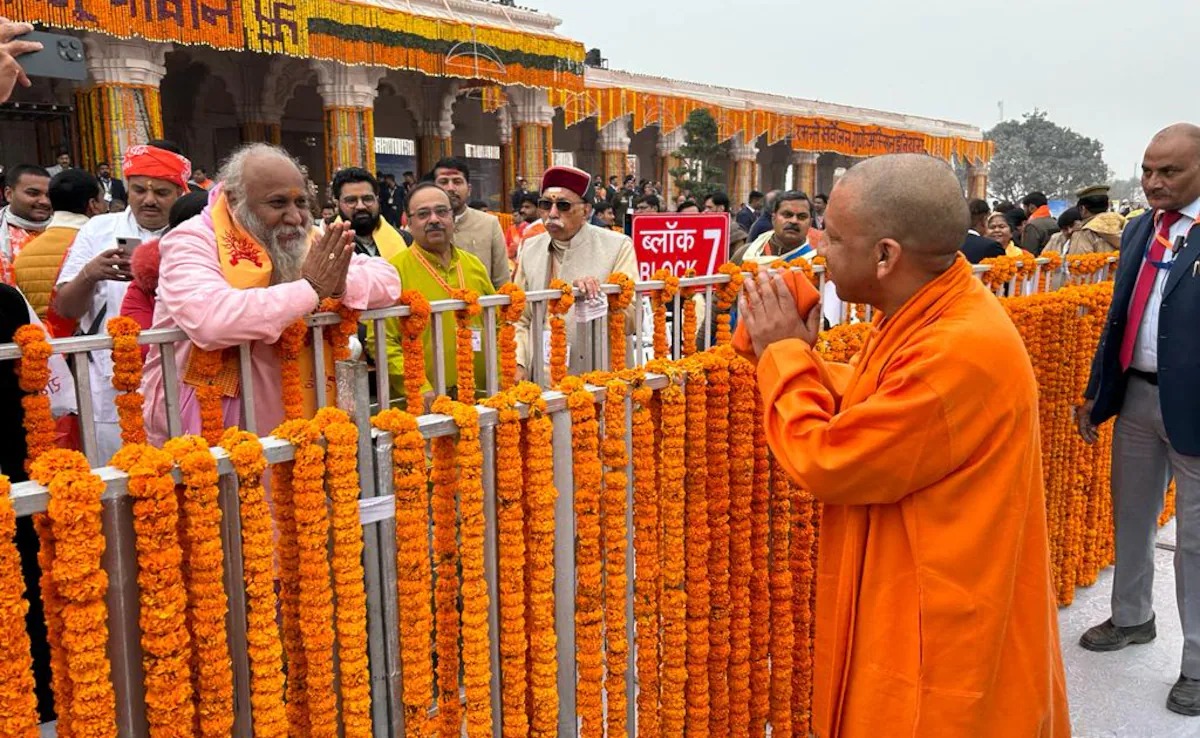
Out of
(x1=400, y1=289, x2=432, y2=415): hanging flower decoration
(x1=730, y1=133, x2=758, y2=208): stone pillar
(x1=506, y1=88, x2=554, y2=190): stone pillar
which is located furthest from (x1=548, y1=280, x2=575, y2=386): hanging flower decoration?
(x1=730, y1=133, x2=758, y2=208): stone pillar

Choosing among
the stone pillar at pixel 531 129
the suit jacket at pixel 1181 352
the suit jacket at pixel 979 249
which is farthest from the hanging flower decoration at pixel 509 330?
the stone pillar at pixel 531 129

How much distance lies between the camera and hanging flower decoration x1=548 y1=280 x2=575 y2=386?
272cm

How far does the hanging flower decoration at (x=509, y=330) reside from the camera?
8.53 feet

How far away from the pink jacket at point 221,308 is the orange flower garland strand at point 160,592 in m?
0.77

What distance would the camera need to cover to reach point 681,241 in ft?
13.4

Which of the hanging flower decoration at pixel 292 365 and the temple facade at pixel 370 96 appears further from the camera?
the temple facade at pixel 370 96

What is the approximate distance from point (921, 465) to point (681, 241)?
2678mm

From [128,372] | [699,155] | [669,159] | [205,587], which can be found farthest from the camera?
[669,159]

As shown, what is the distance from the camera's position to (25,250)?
3691 millimetres

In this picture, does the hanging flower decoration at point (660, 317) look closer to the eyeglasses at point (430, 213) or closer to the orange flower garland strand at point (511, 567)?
the orange flower garland strand at point (511, 567)

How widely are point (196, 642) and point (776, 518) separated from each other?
1.60 metres

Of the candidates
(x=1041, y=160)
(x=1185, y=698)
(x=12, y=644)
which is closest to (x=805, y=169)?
(x=1185, y=698)

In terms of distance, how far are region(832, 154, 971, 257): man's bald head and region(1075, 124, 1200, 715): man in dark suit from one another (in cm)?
186

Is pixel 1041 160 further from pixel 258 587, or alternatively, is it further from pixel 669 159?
pixel 258 587
